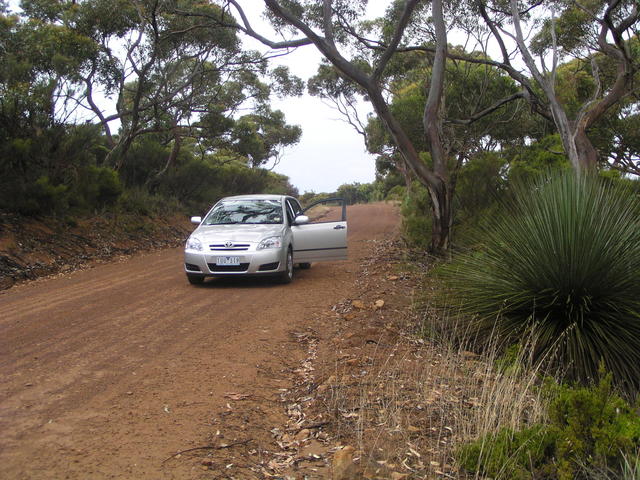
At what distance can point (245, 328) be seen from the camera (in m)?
7.58

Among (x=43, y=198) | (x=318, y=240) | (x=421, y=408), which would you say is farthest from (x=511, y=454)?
(x=43, y=198)

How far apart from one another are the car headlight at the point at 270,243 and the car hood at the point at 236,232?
88 mm

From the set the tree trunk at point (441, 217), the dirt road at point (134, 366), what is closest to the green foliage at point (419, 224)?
the tree trunk at point (441, 217)

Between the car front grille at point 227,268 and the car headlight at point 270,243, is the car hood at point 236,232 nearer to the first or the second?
the car headlight at point 270,243

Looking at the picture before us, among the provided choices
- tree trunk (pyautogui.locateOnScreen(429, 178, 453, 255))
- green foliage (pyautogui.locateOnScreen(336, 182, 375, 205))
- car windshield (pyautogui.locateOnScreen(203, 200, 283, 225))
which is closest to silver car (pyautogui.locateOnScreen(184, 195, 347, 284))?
car windshield (pyautogui.locateOnScreen(203, 200, 283, 225))

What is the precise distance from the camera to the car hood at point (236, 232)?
414 inches

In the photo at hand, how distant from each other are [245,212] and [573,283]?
6.85 m

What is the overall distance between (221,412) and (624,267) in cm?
438

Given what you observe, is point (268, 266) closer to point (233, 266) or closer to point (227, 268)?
point (233, 266)

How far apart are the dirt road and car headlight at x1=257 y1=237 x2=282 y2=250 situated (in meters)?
0.75

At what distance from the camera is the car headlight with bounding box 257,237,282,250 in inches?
412

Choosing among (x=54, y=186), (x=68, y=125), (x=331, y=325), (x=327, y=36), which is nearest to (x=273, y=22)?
(x=327, y=36)

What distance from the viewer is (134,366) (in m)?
5.84

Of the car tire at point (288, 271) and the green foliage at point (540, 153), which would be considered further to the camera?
the green foliage at point (540, 153)
